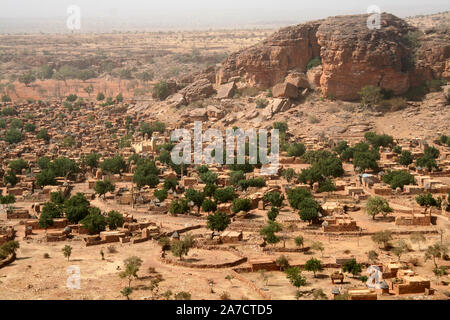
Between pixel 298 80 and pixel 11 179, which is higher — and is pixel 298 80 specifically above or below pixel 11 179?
above

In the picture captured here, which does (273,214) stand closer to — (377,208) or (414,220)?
(377,208)

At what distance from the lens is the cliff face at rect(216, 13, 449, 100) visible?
186ft

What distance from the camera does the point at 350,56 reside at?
56844 millimetres

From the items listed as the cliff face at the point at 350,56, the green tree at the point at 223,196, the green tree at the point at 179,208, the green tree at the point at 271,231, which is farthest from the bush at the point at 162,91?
the green tree at the point at 271,231

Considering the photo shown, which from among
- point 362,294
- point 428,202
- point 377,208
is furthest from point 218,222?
point 362,294

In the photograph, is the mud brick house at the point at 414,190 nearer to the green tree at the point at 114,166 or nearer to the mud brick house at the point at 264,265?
the mud brick house at the point at 264,265

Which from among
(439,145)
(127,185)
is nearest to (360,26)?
(439,145)

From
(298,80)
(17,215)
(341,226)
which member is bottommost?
(17,215)

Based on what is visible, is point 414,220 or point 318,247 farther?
point 414,220

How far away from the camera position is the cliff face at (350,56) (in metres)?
56.8

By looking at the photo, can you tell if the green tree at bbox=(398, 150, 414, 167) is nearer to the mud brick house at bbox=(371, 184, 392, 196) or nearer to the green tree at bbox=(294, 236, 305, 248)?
the mud brick house at bbox=(371, 184, 392, 196)

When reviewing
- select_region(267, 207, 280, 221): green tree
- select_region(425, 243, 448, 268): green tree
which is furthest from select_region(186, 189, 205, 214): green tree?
select_region(425, 243, 448, 268): green tree

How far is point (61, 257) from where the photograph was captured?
26922mm
